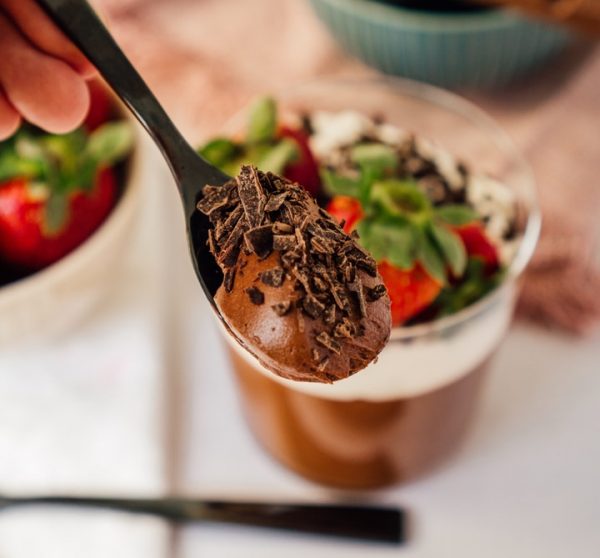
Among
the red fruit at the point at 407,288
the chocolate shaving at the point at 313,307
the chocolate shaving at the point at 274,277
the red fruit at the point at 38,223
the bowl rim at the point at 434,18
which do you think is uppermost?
the bowl rim at the point at 434,18

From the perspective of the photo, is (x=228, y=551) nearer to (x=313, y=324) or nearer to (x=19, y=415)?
(x=19, y=415)

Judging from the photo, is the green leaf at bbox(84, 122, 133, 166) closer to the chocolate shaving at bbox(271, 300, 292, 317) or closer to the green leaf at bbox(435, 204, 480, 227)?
the green leaf at bbox(435, 204, 480, 227)

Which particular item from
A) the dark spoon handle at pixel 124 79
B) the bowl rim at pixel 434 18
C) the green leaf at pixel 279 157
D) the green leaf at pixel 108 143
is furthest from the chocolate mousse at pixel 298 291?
the bowl rim at pixel 434 18

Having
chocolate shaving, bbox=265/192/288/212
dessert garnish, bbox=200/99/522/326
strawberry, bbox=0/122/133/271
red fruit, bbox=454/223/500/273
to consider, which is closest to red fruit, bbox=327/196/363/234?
dessert garnish, bbox=200/99/522/326

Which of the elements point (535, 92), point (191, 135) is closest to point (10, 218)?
point (191, 135)

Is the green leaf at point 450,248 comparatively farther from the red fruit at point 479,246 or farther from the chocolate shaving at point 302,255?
the chocolate shaving at point 302,255

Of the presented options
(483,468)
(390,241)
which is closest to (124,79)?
(390,241)

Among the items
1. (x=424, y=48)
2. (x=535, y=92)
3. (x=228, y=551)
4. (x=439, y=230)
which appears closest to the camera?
(x=439, y=230)
